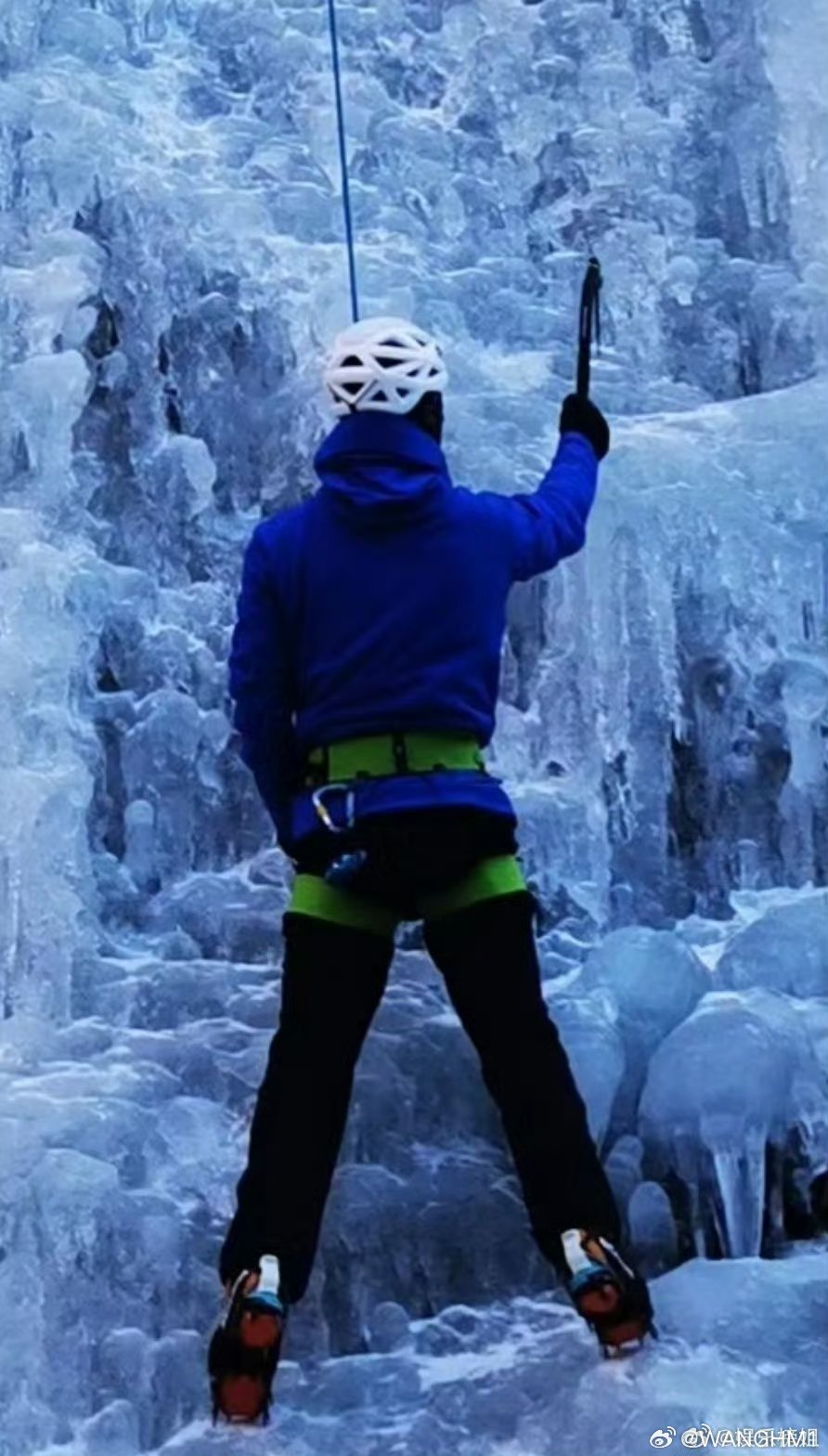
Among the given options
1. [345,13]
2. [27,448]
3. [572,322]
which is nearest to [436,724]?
[27,448]

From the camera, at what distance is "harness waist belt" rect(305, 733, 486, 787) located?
2682mm

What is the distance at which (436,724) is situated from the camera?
2.70 m

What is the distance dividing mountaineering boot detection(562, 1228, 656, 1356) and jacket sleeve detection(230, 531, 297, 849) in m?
0.71

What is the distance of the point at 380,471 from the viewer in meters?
2.77

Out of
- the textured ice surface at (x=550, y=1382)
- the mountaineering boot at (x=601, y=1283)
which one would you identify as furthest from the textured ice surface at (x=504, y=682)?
the mountaineering boot at (x=601, y=1283)

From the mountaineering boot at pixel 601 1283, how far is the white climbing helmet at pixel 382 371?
4.00 ft

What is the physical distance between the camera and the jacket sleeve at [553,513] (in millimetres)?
2861

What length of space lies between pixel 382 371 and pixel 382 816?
66cm

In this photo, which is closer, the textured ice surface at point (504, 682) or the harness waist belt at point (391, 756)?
the harness waist belt at point (391, 756)

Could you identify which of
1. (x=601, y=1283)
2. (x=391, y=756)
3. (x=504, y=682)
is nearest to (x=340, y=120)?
(x=504, y=682)

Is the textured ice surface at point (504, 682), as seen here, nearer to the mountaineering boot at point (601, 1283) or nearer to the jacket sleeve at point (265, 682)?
the mountaineering boot at point (601, 1283)

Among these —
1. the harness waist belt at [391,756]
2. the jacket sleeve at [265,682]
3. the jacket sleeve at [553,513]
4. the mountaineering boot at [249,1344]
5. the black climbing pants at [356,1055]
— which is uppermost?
the jacket sleeve at [553,513]

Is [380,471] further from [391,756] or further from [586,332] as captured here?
[586,332]

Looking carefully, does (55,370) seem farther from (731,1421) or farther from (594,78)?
(731,1421)
